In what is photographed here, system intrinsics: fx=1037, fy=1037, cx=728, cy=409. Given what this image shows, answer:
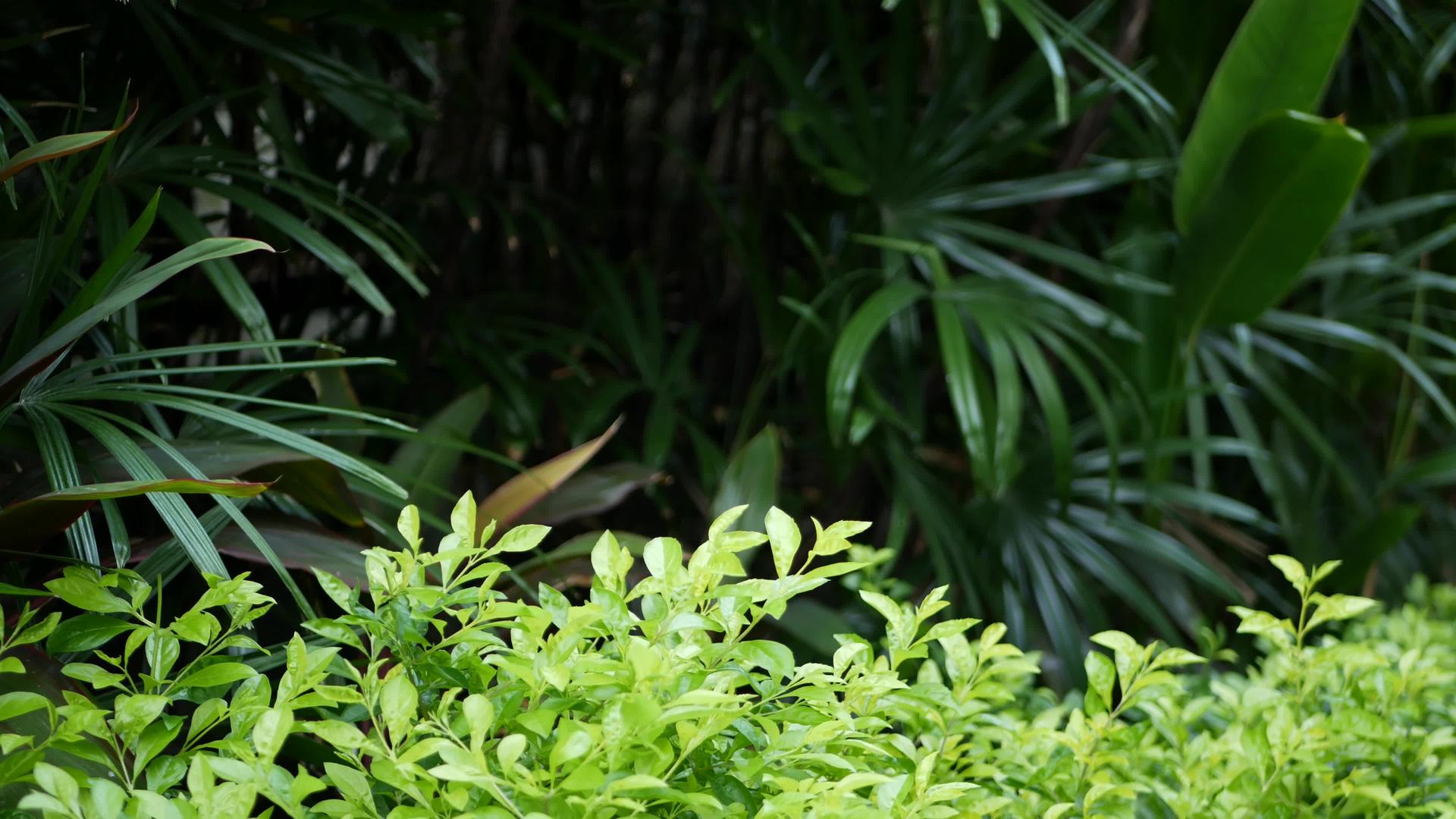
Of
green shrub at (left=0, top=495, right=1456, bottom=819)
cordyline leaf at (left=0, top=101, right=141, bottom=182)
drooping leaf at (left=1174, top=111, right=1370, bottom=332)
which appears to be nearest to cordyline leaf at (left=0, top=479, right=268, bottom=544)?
green shrub at (left=0, top=495, right=1456, bottom=819)

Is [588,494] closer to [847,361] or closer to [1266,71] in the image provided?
[847,361]

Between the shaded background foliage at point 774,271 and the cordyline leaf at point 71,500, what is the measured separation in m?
0.12

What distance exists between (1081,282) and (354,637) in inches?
51.7

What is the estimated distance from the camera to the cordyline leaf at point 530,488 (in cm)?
83

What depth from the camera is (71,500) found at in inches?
19.2

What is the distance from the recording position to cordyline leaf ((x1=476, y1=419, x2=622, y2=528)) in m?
0.83

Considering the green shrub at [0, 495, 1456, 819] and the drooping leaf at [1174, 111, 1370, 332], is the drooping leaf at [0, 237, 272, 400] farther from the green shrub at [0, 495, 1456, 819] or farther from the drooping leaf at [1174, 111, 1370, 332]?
the drooping leaf at [1174, 111, 1370, 332]

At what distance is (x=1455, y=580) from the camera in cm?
176

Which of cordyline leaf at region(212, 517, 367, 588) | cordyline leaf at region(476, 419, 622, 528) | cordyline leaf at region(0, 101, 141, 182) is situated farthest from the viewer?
cordyline leaf at region(476, 419, 622, 528)

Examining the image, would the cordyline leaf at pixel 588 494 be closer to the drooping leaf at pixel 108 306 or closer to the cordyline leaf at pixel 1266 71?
the drooping leaf at pixel 108 306

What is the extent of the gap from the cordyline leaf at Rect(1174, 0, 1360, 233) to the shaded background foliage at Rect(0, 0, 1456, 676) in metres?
0.09

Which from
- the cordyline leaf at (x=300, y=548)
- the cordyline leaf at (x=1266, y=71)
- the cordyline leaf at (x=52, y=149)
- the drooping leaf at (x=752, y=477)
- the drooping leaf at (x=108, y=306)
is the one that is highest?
the cordyline leaf at (x=1266, y=71)

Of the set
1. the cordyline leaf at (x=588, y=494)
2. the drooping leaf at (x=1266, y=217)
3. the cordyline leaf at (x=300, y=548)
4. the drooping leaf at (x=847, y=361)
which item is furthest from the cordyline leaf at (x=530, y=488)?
the drooping leaf at (x=1266, y=217)

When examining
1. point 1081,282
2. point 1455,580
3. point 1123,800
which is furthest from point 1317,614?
point 1455,580
